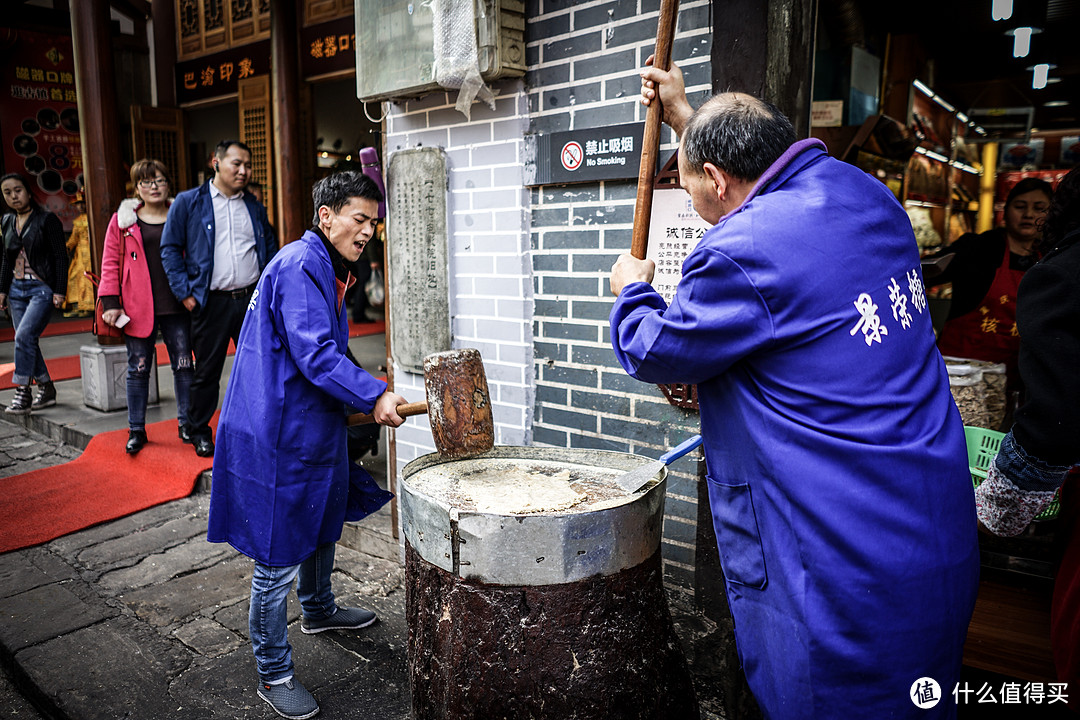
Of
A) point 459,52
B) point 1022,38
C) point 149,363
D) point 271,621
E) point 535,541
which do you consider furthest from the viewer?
point 1022,38

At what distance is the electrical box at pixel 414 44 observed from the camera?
346 centimetres

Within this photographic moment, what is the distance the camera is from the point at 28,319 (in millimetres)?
7203

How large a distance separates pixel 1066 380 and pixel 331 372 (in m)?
2.47

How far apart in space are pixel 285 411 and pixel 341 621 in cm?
139

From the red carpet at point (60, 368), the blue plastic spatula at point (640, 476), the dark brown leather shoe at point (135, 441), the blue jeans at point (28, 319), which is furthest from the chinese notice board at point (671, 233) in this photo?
the red carpet at point (60, 368)

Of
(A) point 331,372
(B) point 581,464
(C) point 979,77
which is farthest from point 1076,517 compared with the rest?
(C) point 979,77

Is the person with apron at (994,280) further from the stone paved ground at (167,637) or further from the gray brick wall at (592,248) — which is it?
the stone paved ground at (167,637)

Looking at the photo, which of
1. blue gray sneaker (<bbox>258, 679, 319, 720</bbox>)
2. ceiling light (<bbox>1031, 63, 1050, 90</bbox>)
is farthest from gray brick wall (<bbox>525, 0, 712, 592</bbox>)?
ceiling light (<bbox>1031, 63, 1050, 90</bbox>)

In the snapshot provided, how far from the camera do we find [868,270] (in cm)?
176

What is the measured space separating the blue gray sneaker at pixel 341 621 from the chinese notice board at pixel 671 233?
230cm

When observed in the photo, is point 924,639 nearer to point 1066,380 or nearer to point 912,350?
point 912,350

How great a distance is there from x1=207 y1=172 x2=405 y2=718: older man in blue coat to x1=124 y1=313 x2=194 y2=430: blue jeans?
3529 millimetres

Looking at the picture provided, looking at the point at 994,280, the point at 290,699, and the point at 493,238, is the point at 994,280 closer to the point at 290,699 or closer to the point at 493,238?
the point at 493,238

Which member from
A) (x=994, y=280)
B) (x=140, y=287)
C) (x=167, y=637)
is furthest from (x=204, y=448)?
(x=994, y=280)
